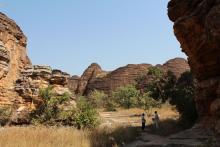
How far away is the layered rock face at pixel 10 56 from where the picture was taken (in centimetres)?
2128

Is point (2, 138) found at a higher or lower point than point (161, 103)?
lower

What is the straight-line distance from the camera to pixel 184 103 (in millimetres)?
24578

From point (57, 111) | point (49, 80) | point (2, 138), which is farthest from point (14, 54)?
point (2, 138)

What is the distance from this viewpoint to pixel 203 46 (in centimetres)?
1589

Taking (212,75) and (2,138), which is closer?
(2,138)

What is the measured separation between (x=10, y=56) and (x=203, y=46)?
14462mm

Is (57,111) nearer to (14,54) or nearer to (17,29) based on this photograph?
(14,54)

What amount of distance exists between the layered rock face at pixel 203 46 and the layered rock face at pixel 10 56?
36.2 ft

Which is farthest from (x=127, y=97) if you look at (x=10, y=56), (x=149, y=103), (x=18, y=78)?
(x=18, y=78)

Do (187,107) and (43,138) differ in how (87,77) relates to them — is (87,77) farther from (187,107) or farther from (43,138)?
(43,138)

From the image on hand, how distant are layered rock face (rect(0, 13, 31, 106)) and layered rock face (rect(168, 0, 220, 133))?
11.0 meters

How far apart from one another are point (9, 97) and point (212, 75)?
42.0ft

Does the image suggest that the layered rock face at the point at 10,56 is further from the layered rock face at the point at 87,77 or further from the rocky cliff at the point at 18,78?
the layered rock face at the point at 87,77

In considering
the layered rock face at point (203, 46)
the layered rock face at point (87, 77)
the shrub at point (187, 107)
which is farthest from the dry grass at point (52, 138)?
the layered rock face at point (87, 77)
